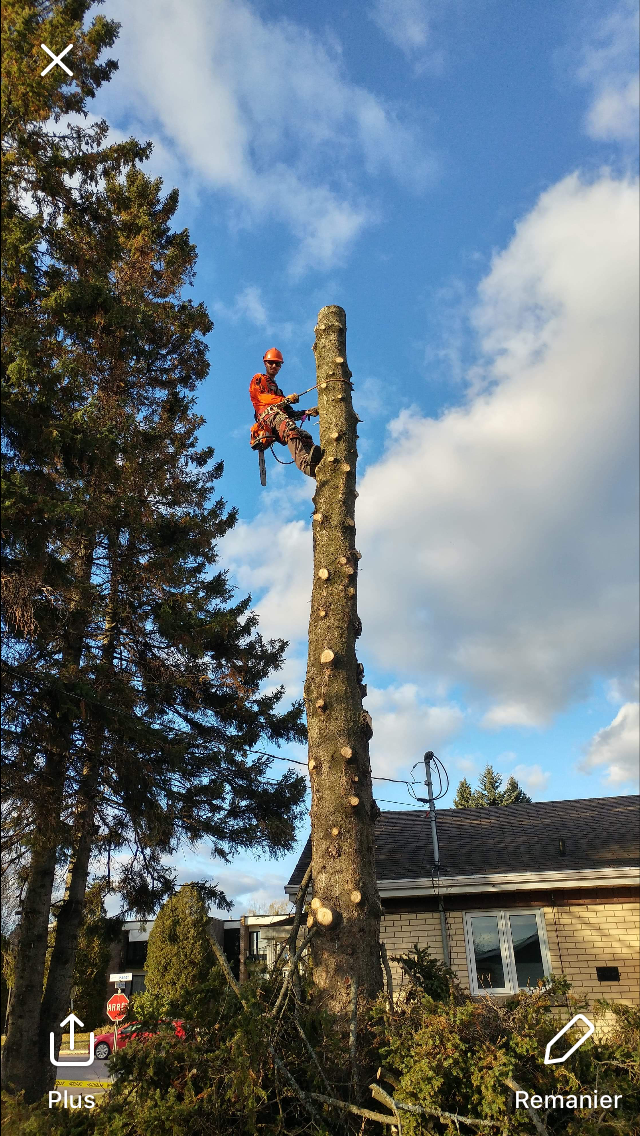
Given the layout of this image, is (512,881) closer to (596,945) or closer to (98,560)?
(596,945)

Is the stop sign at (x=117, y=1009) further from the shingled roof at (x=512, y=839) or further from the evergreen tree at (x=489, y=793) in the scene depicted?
the evergreen tree at (x=489, y=793)

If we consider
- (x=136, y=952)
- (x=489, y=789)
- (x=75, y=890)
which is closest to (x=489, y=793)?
(x=489, y=789)

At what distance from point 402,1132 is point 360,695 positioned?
9.78 feet

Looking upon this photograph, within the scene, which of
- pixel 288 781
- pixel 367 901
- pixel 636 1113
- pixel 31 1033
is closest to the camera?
pixel 636 1113

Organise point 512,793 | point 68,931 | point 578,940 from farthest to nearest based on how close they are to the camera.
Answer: point 512,793
point 578,940
point 68,931

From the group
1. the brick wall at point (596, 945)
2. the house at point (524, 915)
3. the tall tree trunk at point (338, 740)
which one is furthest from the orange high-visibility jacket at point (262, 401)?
the brick wall at point (596, 945)

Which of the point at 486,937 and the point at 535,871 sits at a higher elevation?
the point at 535,871

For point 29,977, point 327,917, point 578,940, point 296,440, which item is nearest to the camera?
point 327,917

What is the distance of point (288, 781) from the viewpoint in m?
11.5

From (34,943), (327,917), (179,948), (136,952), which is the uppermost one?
(327,917)

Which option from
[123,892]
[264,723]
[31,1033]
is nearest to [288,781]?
[264,723]

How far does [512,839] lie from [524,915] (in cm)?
222

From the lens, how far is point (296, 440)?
24.8ft

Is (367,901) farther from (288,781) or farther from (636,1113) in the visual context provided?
(288,781)
